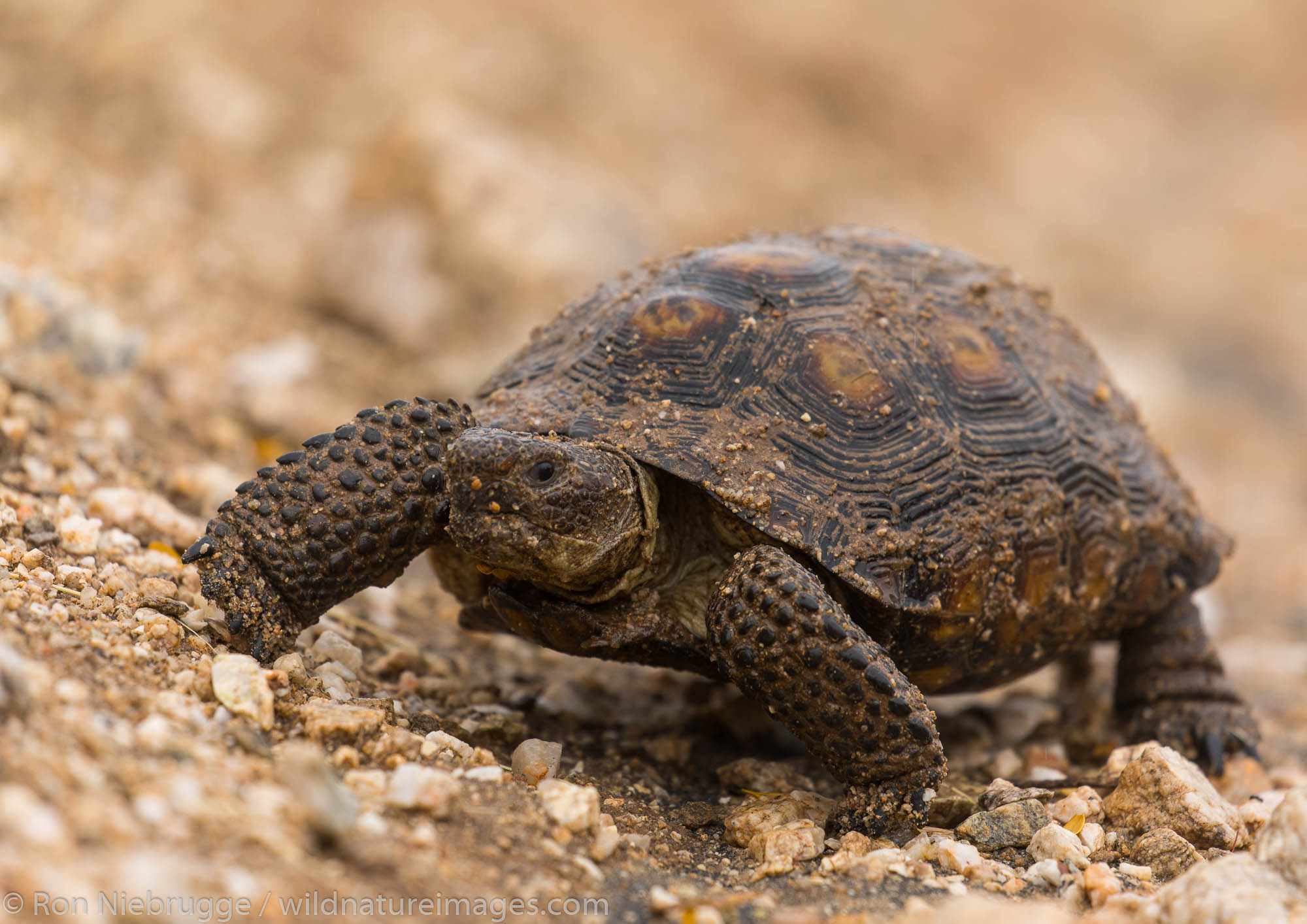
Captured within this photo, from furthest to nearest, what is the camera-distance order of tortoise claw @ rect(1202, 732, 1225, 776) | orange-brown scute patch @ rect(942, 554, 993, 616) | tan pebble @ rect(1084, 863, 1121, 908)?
1. tortoise claw @ rect(1202, 732, 1225, 776)
2. orange-brown scute patch @ rect(942, 554, 993, 616)
3. tan pebble @ rect(1084, 863, 1121, 908)

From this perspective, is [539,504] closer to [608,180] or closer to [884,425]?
[884,425]

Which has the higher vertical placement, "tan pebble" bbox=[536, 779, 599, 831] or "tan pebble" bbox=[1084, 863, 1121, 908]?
"tan pebble" bbox=[1084, 863, 1121, 908]

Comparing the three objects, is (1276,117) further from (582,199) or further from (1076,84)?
(582,199)

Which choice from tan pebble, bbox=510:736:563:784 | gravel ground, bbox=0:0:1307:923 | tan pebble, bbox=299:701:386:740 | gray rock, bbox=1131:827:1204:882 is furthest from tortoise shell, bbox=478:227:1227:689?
tan pebble, bbox=299:701:386:740

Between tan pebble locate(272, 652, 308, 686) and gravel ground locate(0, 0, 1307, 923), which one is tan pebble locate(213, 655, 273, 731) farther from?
tan pebble locate(272, 652, 308, 686)

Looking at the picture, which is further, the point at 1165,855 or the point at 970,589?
the point at 970,589

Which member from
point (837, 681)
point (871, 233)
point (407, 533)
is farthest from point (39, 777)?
point (871, 233)

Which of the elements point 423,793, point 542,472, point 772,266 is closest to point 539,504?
point 542,472

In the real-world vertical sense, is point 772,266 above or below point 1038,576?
above
